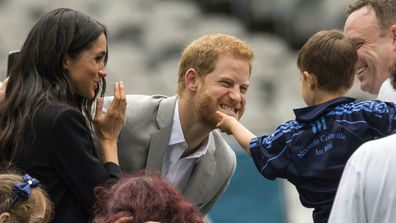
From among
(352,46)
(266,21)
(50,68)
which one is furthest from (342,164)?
(266,21)

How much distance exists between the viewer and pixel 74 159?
4.26 m

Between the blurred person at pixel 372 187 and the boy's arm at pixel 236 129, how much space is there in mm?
1086

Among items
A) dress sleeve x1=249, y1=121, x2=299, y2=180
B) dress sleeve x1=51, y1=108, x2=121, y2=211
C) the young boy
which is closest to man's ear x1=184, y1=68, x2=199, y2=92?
the young boy

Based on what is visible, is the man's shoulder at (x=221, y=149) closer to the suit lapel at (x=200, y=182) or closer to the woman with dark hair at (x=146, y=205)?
the suit lapel at (x=200, y=182)

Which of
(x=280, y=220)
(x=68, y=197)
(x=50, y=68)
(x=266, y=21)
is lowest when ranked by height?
(x=280, y=220)

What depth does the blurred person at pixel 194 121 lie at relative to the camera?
500cm

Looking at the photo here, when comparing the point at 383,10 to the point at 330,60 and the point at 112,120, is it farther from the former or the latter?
the point at 112,120

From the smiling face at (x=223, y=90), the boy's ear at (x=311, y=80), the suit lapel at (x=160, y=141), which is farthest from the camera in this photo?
the suit lapel at (x=160, y=141)

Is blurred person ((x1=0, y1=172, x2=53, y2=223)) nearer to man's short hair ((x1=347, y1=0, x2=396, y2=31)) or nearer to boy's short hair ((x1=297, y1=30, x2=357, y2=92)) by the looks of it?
boy's short hair ((x1=297, y1=30, x2=357, y2=92))

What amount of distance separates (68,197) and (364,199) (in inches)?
51.6

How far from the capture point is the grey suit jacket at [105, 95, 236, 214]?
5016 mm

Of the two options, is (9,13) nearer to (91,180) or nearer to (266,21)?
(266,21)

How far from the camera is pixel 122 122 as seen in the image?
4.65 meters

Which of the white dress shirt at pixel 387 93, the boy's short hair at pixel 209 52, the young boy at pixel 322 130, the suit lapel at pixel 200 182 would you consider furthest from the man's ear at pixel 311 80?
the suit lapel at pixel 200 182
